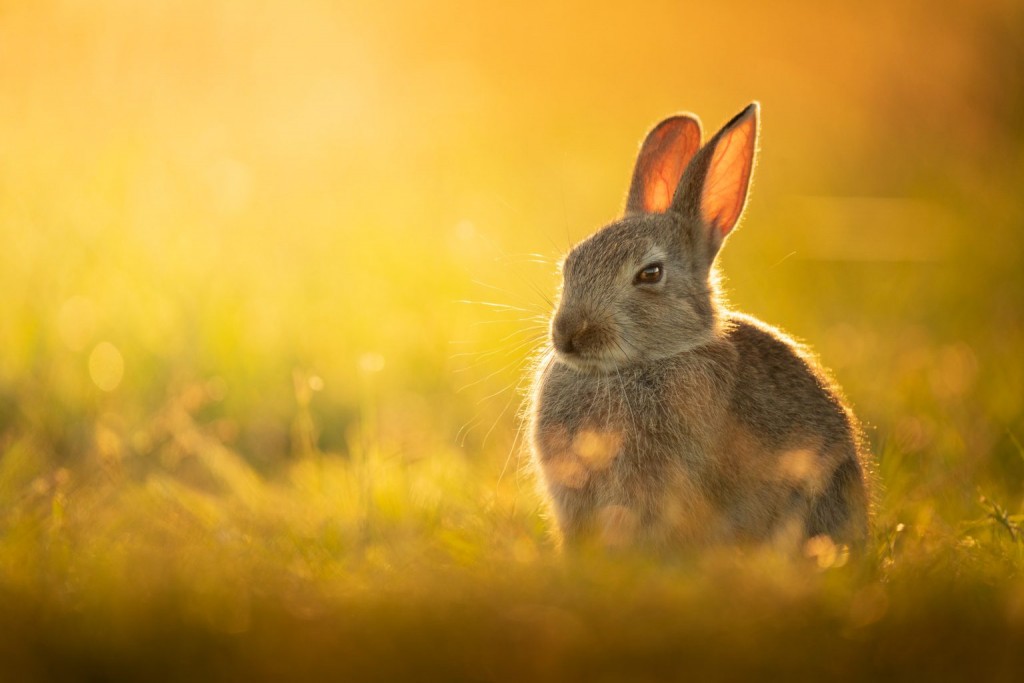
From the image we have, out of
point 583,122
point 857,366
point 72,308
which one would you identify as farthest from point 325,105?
point 857,366

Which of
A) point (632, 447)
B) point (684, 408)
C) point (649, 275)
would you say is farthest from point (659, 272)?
point (632, 447)

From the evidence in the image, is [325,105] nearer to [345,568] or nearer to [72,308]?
[72,308]

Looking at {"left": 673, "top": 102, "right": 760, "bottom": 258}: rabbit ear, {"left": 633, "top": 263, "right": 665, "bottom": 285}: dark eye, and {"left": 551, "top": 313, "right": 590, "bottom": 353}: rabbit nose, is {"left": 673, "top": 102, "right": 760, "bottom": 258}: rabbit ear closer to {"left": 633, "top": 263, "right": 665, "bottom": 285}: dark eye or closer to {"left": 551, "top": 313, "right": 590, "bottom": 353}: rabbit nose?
{"left": 633, "top": 263, "right": 665, "bottom": 285}: dark eye

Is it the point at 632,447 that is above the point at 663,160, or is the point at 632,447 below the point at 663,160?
below

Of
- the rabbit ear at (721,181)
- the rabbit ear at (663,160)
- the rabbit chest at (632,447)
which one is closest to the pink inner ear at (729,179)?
the rabbit ear at (721,181)

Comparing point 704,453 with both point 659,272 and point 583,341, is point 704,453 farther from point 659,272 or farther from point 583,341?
point 659,272

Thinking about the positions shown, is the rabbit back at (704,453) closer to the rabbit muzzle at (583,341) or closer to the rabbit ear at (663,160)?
the rabbit muzzle at (583,341)

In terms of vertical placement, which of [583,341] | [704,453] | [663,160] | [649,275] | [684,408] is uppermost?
[663,160]
